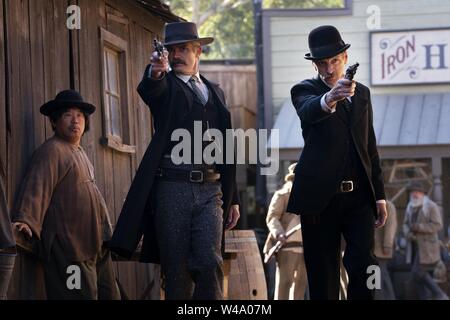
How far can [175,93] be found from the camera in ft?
27.2

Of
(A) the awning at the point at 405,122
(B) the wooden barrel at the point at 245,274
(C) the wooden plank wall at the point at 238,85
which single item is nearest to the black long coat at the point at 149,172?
(B) the wooden barrel at the point at 245,274

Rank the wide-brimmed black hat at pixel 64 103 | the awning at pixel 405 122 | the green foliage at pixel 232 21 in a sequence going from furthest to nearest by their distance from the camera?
the green foliage at pixel 232 21
the awning at pixel 405 122
the wide-brimmed black hat at pixel 64 103

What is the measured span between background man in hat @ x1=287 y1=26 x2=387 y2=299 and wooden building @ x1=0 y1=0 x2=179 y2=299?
238 centimetres

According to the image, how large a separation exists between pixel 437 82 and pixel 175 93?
48.9 ft

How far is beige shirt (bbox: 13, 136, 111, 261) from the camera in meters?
9.28

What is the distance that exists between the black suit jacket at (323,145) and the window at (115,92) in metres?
4.04

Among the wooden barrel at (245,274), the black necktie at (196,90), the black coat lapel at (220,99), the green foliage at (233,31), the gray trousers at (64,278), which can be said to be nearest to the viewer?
the black necktie at (196,90)

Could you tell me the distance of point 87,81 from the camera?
1158 centimetres

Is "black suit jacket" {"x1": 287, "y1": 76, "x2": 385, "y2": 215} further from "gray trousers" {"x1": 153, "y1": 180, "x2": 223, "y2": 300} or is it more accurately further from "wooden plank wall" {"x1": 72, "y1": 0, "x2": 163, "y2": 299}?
"wooden plank wall" {"x1": 72, "y1": 0, "x2": 163, "y2": 299}

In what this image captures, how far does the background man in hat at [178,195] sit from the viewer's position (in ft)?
26.4

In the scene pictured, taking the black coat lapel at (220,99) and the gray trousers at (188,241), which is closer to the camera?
the gray trousers at (188,241)

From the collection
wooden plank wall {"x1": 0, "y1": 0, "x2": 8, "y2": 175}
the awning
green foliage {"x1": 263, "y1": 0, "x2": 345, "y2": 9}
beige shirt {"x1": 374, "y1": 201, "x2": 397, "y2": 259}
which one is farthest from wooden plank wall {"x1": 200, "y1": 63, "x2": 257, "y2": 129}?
wooden plank wall {"x1": 0, "y1": 0, "x2": 8, "y2": 175}

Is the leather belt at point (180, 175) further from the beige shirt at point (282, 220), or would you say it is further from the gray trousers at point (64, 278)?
the beige shirt at point (282, 220)
